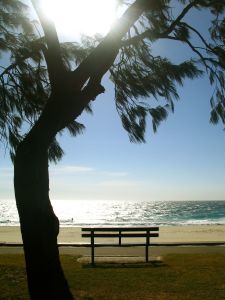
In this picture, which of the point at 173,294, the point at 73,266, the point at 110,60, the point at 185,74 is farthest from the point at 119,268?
the point at 110,60

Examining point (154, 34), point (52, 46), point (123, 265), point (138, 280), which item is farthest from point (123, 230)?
point (52, 46)

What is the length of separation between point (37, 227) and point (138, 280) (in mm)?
3533

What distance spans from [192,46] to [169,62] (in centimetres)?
42

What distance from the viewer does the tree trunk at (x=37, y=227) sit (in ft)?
14.9

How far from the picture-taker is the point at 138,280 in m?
7.53

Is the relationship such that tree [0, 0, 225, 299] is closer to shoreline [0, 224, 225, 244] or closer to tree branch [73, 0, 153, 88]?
tree branch [73, 0, 153, 88]

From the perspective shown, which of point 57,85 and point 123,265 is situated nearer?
point 57,85

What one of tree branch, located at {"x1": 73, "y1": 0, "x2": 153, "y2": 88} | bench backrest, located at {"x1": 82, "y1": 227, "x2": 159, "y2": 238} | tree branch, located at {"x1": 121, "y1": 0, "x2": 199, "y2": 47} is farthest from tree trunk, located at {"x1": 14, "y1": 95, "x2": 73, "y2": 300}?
bench backrest, located at {"x1": 82, "y1": 227, "x2": 159, "y2": 238}

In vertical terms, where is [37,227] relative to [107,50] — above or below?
below

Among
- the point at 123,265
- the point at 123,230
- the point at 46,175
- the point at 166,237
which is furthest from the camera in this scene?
the point at 166,237

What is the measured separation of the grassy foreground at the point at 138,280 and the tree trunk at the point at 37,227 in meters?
1.60

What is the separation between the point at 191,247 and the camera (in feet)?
44.6

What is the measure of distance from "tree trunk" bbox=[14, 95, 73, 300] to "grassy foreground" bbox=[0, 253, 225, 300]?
160cm

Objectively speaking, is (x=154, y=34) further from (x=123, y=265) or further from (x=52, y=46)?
(x=123, y=265)
